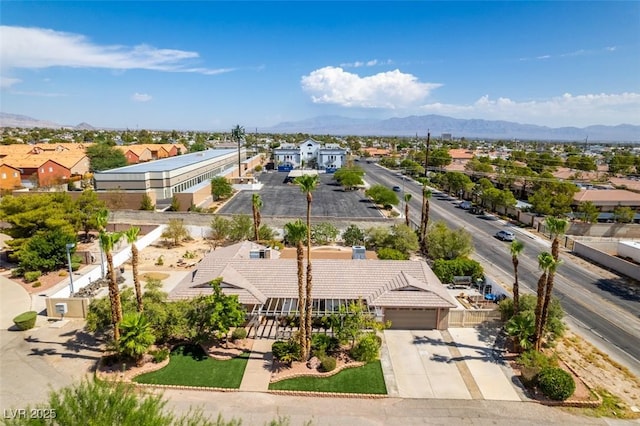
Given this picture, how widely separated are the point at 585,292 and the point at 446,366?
21377 millimetres

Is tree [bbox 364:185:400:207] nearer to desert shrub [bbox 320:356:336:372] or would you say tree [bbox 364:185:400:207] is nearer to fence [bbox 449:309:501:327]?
fence [bbox 449:309:501:327]

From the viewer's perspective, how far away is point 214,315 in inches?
961

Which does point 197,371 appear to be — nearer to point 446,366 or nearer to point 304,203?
point 446,366

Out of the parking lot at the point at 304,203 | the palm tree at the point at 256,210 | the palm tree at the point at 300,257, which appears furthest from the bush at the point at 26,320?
the parking lot at the point at 304,203

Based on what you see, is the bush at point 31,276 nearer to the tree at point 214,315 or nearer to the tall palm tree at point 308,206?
the tree at point 214,315

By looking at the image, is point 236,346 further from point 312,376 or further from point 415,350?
point 415,350

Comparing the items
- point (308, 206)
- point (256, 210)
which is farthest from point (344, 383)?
point (256, 210)

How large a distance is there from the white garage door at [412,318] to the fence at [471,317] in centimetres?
156

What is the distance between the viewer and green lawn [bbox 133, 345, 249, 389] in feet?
74.6

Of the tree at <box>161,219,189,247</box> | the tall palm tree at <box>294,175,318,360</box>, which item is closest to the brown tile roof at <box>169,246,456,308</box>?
the tall palm tree at <box>294,175,318,360</box>

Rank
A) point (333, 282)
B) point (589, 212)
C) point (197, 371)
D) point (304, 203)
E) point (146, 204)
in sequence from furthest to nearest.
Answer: point (304, 203), point (146, 204), point (589, 212), point (333, 282), point (197, 371)

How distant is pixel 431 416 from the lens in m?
20.4

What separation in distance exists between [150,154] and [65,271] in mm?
88613

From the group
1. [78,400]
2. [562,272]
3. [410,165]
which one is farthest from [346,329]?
[410,165]
